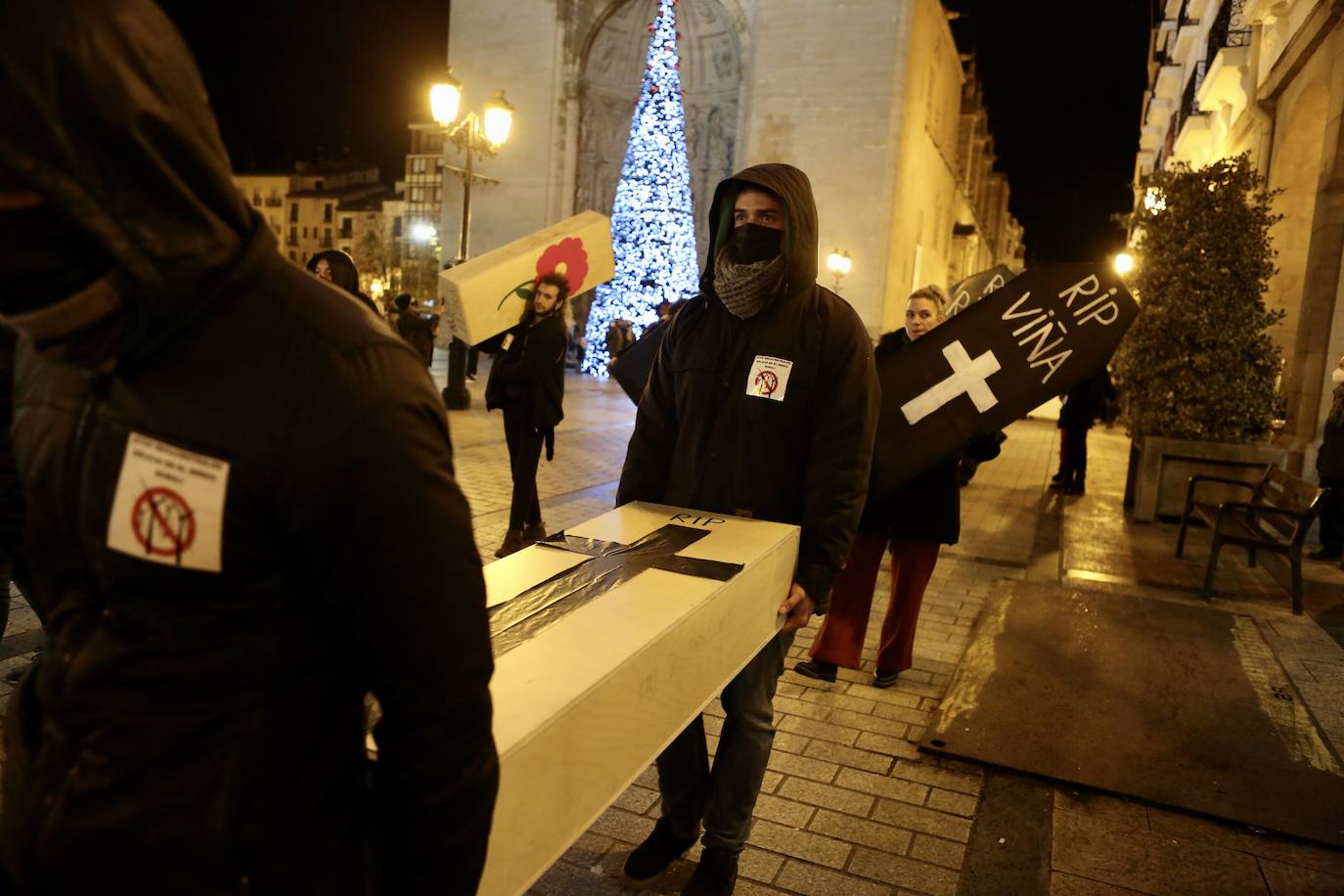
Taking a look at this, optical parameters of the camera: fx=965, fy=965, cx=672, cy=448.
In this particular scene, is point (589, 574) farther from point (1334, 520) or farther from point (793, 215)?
point (1334, 520)

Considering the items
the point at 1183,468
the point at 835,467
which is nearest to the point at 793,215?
the point at 835,467

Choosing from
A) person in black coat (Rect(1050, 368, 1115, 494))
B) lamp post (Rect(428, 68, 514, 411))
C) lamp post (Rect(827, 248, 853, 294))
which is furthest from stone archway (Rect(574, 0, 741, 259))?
person in black coat (Rect(1050, 368, 1115, 494))

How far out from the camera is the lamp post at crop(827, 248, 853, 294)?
24.8 m

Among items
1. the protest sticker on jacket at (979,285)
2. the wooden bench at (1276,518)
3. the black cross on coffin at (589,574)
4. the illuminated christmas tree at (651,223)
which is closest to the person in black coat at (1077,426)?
the protest sticker on jacket at (979,285)

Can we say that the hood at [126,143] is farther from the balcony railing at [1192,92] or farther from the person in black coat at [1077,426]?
the balcony railing at [1192,92]

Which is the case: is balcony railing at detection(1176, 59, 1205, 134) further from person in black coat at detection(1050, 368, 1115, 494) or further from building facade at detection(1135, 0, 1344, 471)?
person in black coat at detection(1050, 368, 1115, 494)

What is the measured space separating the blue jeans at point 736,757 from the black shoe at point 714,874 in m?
0.03

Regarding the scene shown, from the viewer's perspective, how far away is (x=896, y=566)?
4844mm

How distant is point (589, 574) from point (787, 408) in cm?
87

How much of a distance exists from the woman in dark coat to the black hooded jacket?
1.77 m

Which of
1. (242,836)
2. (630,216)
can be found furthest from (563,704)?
(630,216)

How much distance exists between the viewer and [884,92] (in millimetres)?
25359

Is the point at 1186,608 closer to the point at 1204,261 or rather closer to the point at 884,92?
the point at 1204,261

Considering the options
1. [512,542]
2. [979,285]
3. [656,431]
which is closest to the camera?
[656,431]
